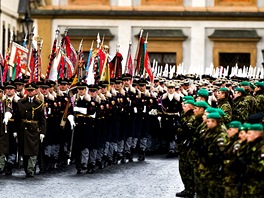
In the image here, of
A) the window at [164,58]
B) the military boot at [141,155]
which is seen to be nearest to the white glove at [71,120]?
the military boot at [141,155]

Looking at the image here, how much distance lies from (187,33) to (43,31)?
19.0ft

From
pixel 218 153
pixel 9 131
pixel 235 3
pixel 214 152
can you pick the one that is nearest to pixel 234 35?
pixel 235 3

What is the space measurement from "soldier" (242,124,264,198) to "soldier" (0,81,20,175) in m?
9.70

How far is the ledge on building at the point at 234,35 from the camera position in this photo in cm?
4316

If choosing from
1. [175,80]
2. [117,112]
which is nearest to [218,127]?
[117,112]

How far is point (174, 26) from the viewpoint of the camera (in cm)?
4362

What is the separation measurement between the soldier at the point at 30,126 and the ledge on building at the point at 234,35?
22021mm

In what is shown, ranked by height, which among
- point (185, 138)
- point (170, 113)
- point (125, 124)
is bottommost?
point (125, 124)

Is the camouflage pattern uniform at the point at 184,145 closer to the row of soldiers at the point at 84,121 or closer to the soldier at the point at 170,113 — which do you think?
the row of soldiers at the point at 84,121

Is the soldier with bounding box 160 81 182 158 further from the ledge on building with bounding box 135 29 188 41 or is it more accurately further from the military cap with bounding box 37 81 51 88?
the ledge on building with bounding box 135 29 188 41

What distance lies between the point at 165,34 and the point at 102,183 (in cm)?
2332

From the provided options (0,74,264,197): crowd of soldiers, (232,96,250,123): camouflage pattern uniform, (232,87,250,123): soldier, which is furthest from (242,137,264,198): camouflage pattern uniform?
(232,96,250,123): camouflage pattern uniform

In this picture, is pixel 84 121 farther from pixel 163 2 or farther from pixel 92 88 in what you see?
pixel 163 2

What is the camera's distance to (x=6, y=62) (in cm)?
2631
